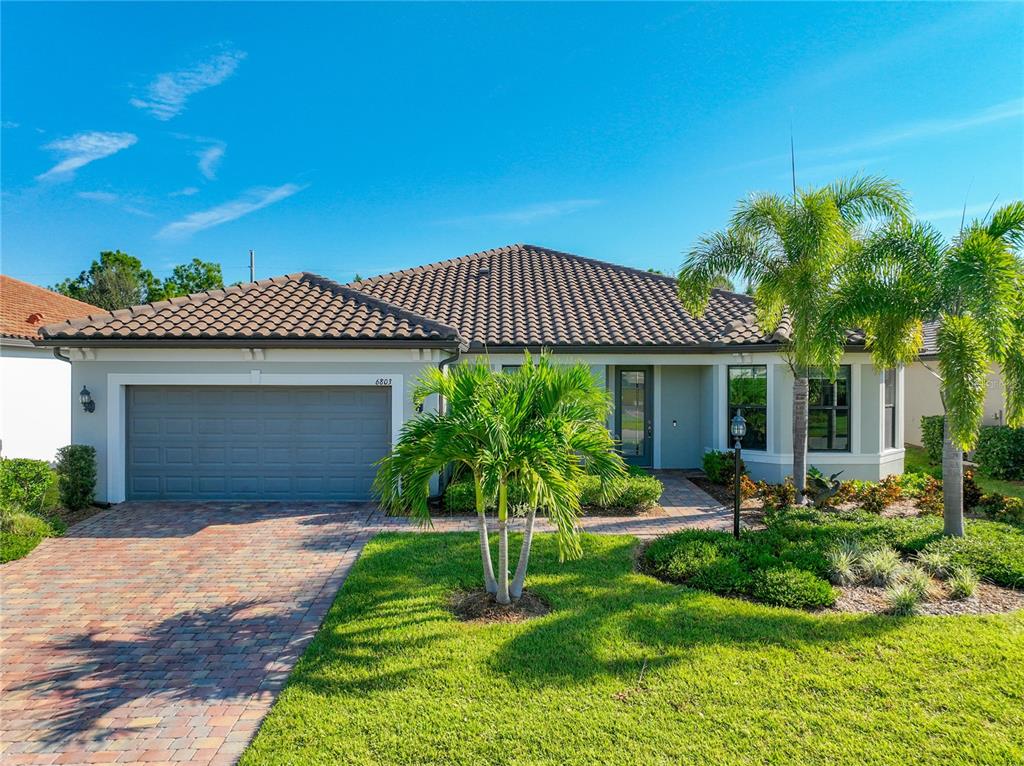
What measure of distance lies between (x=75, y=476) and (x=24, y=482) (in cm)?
78

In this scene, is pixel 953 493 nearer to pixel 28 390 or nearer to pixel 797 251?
pixel 797 251

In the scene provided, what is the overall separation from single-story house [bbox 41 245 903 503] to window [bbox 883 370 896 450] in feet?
0.15

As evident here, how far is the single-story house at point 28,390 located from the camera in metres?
14.0

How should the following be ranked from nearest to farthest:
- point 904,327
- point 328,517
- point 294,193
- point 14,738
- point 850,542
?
point 14,738 < point 850,542 < point 904,327 < point 328,517 < point 294,193

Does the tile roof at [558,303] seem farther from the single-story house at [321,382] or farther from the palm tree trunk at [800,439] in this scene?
the palm tree trunk at [800,439]

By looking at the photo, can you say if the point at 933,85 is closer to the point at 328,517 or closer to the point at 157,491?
the point at 328,517

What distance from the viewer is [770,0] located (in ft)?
30.9

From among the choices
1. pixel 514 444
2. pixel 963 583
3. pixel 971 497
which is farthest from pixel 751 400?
pixel 514 444

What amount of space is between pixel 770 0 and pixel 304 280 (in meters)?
11.2

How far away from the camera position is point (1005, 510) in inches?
345

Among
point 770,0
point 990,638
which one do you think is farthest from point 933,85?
point 990,638

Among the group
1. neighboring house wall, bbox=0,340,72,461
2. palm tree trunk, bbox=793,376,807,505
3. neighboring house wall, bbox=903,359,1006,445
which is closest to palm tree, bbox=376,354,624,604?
palm tree trunk, bbox=793,376,807,505

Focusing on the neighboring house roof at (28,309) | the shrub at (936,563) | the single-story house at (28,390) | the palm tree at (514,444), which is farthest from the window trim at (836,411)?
the neighboring house roof at (28,309)

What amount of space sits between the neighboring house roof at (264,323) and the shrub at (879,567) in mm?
7084
